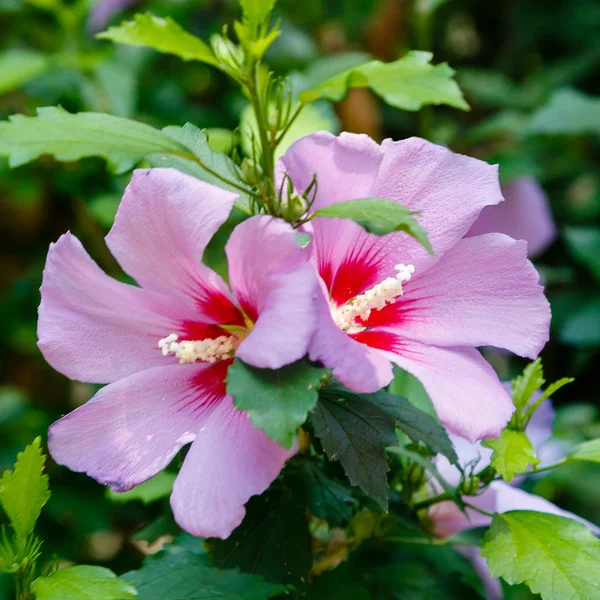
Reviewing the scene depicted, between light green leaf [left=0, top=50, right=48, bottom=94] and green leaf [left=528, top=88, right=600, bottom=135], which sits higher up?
light green leaf [left=0, top=50, right=48, bottom=94]

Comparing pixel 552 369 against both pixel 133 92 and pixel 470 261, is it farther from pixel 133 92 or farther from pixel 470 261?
pixel 470 261

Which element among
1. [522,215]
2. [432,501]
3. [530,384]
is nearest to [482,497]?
[432,501]

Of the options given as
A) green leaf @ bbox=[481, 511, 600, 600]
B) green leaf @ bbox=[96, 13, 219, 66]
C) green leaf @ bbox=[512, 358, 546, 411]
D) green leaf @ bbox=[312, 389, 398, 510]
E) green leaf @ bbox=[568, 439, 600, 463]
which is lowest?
green leaf @ bbox=[481, 511, 600, 600]

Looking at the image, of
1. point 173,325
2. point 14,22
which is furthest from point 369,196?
point 14,22

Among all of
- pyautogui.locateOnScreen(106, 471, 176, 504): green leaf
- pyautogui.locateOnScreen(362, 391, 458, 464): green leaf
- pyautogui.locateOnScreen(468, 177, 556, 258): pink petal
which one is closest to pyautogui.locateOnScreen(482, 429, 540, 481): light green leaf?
pyautogui.locateOnScreen(362, 391, 458, 464): green leaf

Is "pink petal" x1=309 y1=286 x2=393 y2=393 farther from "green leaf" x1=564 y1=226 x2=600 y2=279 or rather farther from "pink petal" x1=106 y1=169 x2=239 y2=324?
"green leaf" x1=564 y1=226 x2=600 y2=279

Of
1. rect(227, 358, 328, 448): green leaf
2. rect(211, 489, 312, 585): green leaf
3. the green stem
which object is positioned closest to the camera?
rect(227, 358, 328, 448): green leaf

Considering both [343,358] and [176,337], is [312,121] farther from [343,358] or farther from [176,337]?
[343,358]
